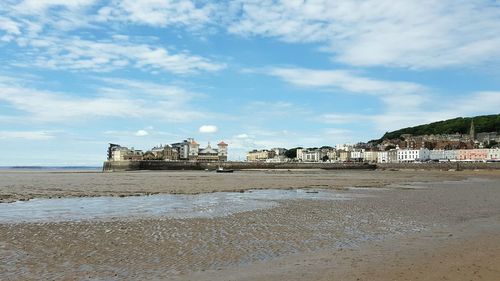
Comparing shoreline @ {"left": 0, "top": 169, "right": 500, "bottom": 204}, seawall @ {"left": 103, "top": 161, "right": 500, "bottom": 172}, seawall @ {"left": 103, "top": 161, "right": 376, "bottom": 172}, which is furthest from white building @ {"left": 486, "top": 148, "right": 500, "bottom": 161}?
shoreline @ {"left": 0, "top": 169, "right": 500, "bottom": 204}

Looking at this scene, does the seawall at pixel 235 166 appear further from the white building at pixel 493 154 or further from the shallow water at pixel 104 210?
the shallow water at pixel 104 210

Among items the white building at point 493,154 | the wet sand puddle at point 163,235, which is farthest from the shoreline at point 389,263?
the white building at point 493,154

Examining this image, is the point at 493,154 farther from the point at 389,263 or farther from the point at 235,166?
the point at 389,263

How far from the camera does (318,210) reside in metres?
23.1

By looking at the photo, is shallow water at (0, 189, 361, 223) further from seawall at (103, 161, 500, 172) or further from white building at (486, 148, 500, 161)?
white building at (486, 148, 500, 161)

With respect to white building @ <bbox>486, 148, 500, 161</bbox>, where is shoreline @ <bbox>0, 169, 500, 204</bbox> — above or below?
below

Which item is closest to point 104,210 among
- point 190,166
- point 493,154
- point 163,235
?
point 163,235

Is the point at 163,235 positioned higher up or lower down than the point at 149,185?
lower down

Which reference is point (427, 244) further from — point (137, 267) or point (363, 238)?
point (137, 267)

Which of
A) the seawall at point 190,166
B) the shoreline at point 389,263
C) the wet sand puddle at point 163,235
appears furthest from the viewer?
the seawall at point 190,166

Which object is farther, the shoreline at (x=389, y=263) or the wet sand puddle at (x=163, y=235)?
the wet sand puddle at (x=163, y=235)

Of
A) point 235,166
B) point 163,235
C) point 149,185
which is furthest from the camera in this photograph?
point 235,166

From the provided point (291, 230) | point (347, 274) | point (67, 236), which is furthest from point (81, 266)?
point (291, 230)

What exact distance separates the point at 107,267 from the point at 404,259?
24.1ft
